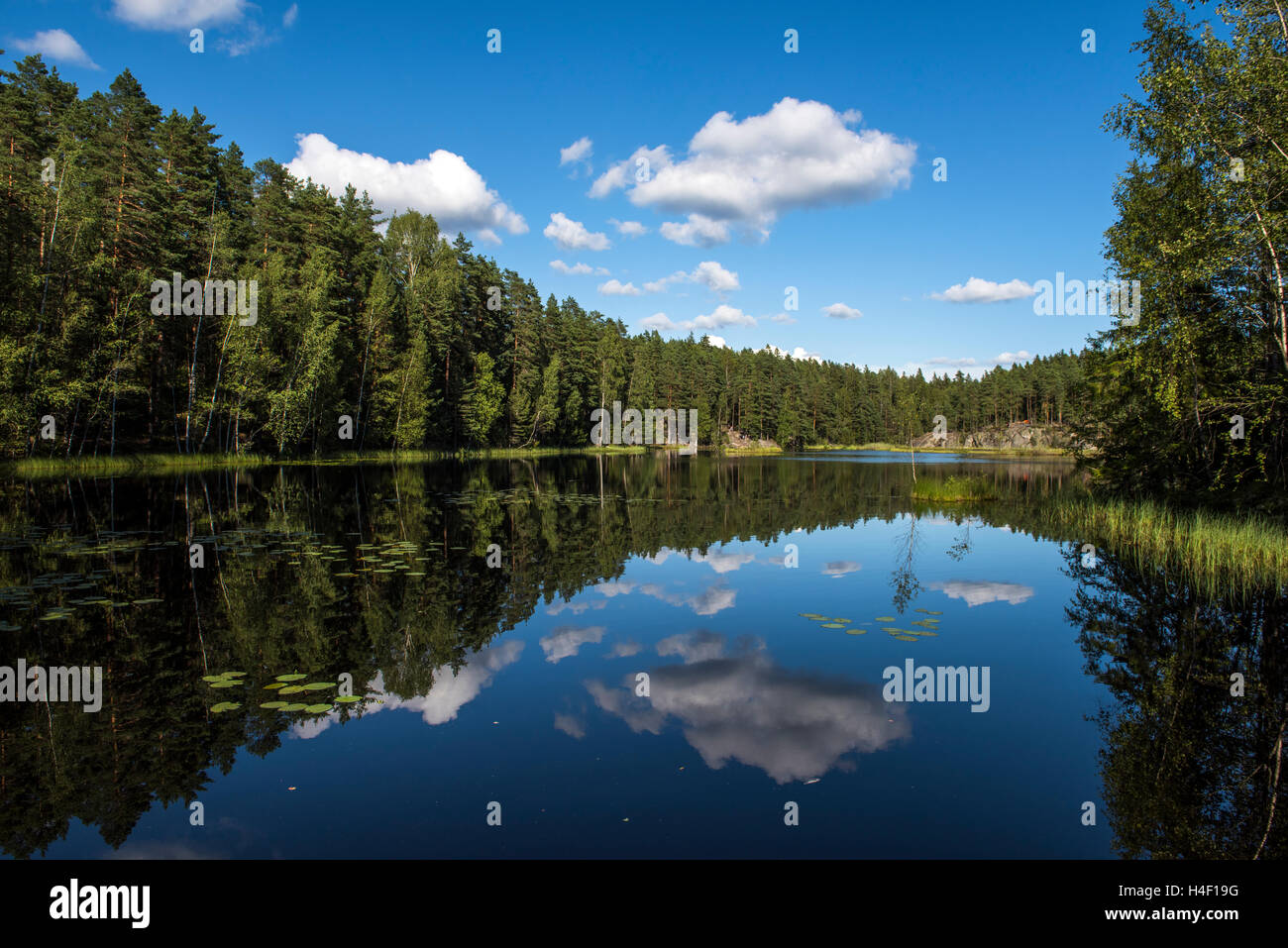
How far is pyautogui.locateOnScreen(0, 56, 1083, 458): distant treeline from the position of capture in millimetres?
33906

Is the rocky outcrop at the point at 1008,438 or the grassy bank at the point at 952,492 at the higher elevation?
the rocky outcrop at the point at 1008,438

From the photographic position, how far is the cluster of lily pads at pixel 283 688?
24.6 feet

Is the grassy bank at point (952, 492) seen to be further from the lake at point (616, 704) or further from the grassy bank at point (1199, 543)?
the lake at point (616, 704)

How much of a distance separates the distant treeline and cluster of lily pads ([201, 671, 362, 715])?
104ft

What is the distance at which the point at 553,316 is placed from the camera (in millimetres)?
96250

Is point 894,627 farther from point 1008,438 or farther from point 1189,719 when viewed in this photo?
point 1008,438

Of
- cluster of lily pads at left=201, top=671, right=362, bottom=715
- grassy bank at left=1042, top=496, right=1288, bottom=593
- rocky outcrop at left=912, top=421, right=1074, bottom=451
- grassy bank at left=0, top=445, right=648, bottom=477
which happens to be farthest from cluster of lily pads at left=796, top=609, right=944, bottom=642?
rocky outcrop at left=912, top=421, right=1074, bottom=451

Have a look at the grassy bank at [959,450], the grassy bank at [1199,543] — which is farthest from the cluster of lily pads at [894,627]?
the grassy bank at [959,450]

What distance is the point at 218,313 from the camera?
43.4 m

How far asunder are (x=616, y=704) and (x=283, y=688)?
4.19 m

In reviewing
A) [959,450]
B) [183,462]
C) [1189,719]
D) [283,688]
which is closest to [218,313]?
[183,462]

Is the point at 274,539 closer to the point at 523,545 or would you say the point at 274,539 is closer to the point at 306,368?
the point at 523,545

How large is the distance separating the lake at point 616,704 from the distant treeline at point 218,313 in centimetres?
2228
